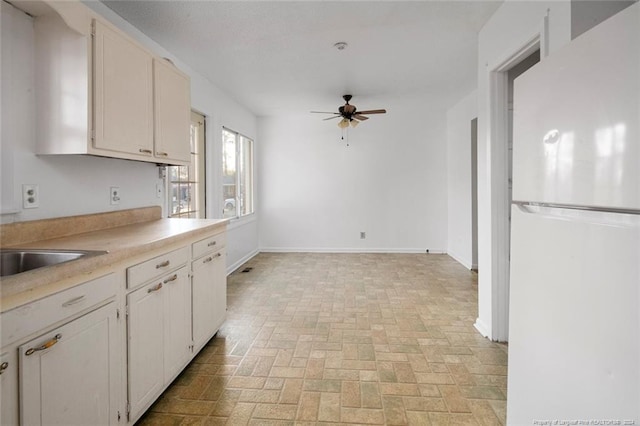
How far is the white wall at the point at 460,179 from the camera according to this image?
4.95m

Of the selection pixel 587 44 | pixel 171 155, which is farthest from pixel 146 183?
pixel 587 44

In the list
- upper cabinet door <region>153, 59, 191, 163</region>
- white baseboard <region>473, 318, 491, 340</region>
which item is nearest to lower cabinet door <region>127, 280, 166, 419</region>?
upper cabinet door <region>153, 59, 191, 163</region>

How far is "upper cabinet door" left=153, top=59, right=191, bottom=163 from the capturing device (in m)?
2.36

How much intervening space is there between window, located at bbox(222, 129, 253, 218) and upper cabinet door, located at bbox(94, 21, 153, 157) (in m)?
2.46

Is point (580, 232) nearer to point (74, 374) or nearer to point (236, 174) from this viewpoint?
point (74, 374)

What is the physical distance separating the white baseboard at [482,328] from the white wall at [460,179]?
218 centimetres

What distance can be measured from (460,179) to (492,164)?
9.61ft

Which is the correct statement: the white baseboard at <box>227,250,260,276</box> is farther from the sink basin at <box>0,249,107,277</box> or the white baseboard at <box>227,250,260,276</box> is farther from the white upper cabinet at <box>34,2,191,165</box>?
the sink basin at <box>0,249,107,277</box>

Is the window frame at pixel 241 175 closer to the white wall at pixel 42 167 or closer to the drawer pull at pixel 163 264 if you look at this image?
the white wall at pixel 42 167

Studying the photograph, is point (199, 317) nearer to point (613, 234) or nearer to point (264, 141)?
point (613, 234)

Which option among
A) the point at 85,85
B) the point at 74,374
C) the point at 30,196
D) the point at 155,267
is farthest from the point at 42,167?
the point at 74,374

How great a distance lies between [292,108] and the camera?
5465mm

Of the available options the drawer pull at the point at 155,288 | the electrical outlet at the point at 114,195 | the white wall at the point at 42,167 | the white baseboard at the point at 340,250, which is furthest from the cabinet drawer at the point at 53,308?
the white baseboard at the point at 340,250

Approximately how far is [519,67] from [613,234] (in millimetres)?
2506
